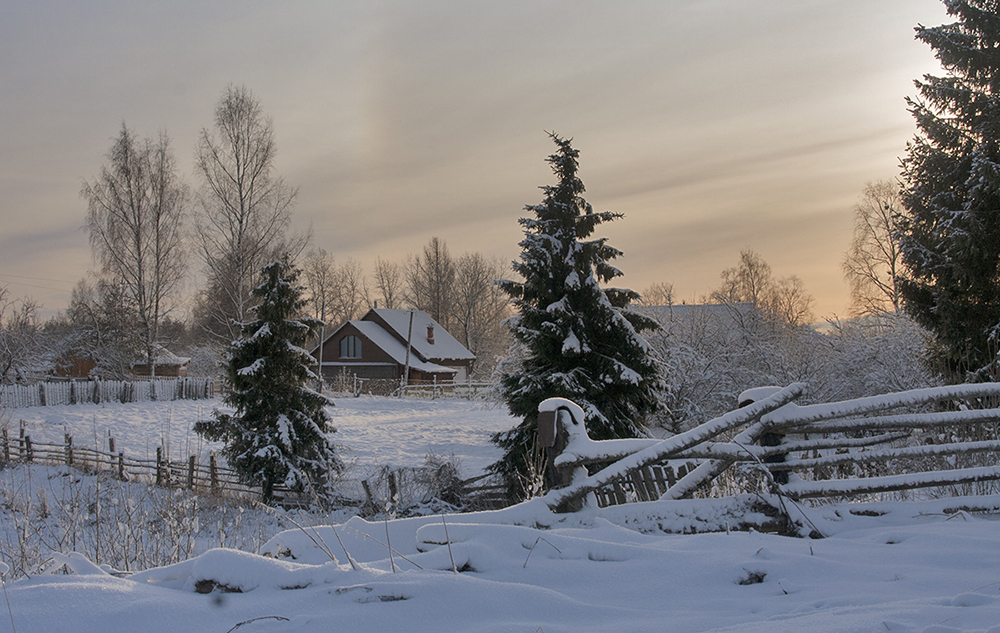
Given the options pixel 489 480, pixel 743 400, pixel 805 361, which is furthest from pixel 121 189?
pixel 743 400

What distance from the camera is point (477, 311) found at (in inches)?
2486

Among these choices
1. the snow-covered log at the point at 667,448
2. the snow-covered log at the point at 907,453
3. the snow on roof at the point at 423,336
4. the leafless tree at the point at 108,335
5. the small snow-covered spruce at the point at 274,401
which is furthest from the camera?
the snow on roof at the point at 423,336

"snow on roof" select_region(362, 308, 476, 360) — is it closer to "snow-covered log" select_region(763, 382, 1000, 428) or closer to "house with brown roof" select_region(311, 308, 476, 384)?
"house with brown roof" select_region(311, 308, 476, 384)

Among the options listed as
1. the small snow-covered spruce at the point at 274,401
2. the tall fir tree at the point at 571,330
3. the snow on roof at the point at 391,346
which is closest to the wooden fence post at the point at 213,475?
the small snow-covered spruce at the point at 274,401

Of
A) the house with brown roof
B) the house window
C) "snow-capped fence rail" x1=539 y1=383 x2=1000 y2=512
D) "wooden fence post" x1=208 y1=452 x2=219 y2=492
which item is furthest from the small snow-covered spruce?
the house window

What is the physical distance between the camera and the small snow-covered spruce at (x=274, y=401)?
1300 cm

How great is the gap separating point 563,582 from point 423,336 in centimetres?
4620

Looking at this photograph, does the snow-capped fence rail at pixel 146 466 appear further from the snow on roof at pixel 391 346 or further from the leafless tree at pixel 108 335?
the snow on roof at pixel 391 346

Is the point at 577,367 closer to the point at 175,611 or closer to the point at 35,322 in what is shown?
the point at 175,611

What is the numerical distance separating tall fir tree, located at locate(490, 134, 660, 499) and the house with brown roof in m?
32.1

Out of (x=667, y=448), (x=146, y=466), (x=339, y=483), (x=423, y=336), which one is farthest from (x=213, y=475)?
(x=423, y=336)

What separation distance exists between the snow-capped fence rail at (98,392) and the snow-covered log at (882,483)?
28.8 metres

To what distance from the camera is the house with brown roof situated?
44.7 metres

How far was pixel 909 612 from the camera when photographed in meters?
1.97
